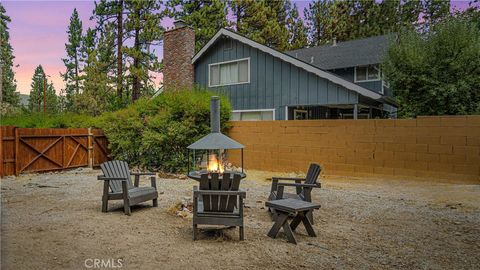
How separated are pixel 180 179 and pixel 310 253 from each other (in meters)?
6.30

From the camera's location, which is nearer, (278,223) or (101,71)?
(278,223)

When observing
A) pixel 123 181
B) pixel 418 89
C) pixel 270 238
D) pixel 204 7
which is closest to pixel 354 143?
pixel 418 89

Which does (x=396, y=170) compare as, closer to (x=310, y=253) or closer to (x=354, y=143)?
(x=354, y=143)

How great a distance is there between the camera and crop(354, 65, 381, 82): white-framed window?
15489mm

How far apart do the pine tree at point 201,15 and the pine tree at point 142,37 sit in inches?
62.8

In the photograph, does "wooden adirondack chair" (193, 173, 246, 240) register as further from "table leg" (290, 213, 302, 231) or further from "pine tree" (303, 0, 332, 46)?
"pine tree" (303, 0, 332, 46)

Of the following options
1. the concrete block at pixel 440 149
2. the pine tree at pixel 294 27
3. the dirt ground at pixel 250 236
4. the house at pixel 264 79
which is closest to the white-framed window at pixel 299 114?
the house at pixel 264 79

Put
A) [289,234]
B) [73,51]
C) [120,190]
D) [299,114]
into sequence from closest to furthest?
[289,234], [120,190], [299,114], [73,51]

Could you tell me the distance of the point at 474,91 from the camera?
11.0 metres

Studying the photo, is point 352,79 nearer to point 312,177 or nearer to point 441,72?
point 441,72

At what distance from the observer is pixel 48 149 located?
10.4 meters

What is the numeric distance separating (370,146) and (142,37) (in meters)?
16.3

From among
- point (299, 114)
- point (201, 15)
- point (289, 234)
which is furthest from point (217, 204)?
point (201, 15)

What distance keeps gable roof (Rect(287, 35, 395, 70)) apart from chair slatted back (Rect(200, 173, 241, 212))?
12.8 m
